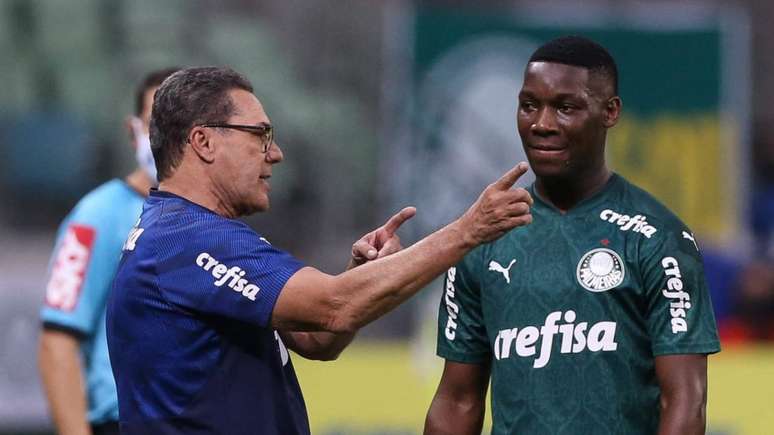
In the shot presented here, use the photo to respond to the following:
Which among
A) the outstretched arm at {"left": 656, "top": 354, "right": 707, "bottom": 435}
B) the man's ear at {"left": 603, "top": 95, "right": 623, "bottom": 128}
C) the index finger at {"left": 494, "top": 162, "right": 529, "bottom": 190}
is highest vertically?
the man's ear at {"left": 603, "top": 95, "right": 623, "bottom": 128}

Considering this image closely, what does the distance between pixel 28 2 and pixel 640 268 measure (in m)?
8.12

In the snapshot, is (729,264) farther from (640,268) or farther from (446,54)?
(640,268)

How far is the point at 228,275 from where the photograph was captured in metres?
4.00

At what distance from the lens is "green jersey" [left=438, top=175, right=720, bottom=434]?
4102 millimetres

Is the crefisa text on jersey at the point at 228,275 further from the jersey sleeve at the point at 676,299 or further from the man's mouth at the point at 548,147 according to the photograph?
the jersey sleeve at the point at 676,299

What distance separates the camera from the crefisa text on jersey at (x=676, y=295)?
4.05 m

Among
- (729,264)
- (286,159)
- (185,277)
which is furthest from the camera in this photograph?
(286,159)

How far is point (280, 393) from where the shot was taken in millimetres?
4156

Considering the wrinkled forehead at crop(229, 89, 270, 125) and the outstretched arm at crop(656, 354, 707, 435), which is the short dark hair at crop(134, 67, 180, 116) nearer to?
the wrinkled forehead at crop(229, 89, 270, 125)

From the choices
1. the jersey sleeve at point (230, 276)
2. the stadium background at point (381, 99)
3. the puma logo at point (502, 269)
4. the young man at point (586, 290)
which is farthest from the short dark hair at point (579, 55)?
the stadium background at point (381, 99)

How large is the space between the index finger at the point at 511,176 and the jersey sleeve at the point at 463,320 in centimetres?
62

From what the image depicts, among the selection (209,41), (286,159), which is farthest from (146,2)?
(286,159)

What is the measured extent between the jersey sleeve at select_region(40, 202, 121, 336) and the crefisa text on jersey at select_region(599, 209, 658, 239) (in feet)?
6.85

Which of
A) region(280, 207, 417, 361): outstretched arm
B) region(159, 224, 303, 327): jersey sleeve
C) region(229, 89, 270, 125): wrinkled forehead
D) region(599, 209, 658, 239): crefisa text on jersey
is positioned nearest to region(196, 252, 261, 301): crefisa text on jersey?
region(159, 224, 303, 327): jersey sleeve
